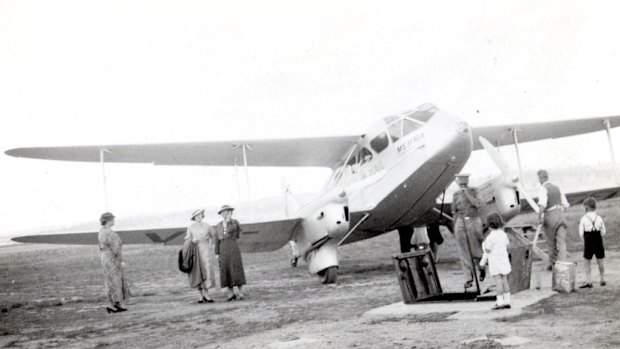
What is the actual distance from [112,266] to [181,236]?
4.27 metres

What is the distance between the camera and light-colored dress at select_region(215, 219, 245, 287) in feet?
38.0

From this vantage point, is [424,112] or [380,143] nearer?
[424,112]

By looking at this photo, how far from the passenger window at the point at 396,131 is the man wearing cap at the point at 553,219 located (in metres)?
4.19

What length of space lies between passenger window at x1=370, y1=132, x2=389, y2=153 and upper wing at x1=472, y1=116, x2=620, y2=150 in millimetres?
3391

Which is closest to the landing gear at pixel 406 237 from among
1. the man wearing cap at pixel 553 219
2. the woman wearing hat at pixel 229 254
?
the woman wearing hat at pixel 229 254

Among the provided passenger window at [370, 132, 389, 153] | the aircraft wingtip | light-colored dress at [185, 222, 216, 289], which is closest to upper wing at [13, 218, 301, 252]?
the aircraft wingtip

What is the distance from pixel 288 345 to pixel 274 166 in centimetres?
1235

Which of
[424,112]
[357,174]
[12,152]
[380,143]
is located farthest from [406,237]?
[12,152]

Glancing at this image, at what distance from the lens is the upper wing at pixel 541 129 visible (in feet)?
53.6

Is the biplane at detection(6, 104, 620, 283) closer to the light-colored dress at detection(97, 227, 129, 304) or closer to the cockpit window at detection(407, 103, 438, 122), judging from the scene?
the cockpit window at detection(407, 103, 438, 122)

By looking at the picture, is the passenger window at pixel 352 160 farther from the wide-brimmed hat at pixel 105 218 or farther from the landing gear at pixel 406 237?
the wide-brimmed hat at pixel 105 218

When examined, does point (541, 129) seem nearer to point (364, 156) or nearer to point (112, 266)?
point (364, 156)

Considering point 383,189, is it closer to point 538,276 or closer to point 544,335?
point 538,276

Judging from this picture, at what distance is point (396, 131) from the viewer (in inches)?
534
